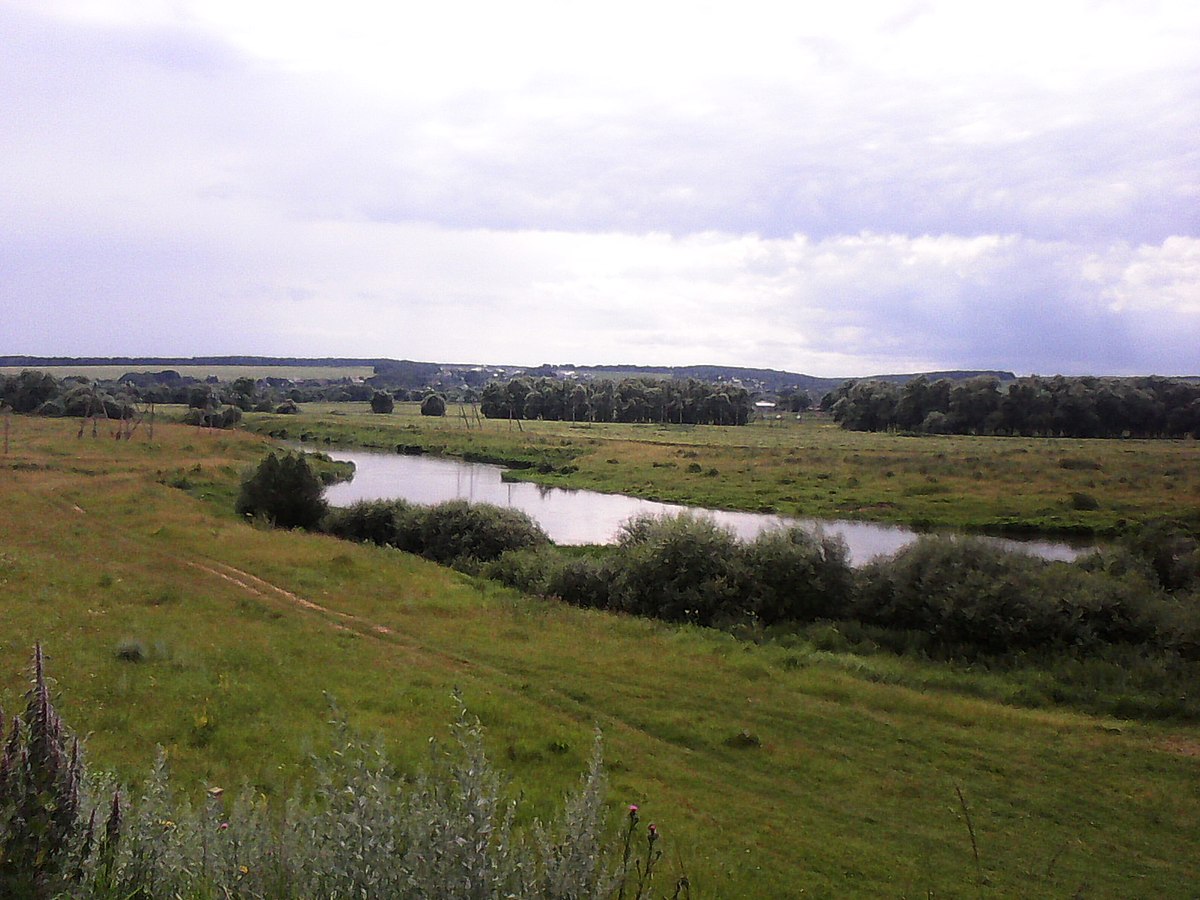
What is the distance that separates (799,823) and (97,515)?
30084 millimetres

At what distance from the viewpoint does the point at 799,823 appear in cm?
1039

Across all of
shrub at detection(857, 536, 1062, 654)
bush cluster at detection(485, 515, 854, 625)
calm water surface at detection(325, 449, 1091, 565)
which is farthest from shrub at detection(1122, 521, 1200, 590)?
bush cluster at detection(485, 515, 854, 625)

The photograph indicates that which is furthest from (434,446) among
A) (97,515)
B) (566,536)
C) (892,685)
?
(892,685)

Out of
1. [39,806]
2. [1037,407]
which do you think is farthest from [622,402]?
[39,806]

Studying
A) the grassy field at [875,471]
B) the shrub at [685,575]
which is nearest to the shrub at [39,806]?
the shrub at [685,575]

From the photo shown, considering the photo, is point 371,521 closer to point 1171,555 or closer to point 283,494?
point 283,494

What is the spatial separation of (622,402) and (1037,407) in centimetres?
5619

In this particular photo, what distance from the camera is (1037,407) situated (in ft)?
282

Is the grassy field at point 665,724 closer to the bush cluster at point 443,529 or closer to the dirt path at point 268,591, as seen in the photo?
the dirt path at point 268,591

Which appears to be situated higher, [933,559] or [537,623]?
[933,559]

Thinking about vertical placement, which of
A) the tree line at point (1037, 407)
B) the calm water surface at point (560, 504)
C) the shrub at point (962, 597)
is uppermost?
the tree line at point (1037, 407)

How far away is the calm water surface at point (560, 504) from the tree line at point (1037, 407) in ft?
158

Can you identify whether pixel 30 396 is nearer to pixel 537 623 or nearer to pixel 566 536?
pixel 566 536

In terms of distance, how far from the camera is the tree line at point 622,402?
118 meters
